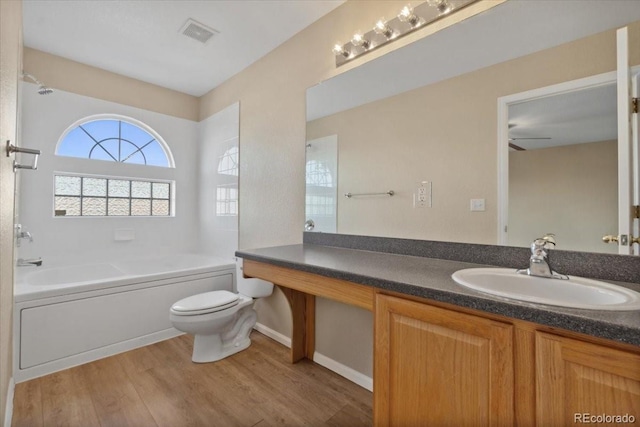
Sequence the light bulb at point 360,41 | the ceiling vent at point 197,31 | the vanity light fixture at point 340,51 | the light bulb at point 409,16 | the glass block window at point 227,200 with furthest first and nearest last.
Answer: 1. the glass block window at point 227,200
2. the ceiling vent at point 197,31
3. the vanity light fixture at point 340,51
4. the light bulb at point 360,41
5. the light bulb at point 409,16

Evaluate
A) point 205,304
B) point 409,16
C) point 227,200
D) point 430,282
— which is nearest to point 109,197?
point 227,200

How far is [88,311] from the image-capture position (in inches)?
81.5

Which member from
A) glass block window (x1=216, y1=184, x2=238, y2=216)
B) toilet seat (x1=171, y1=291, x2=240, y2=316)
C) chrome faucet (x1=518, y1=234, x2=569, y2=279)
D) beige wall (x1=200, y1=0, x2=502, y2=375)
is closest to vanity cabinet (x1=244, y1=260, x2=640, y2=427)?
chrome faucet (x1=518, y1=234, x2=569, y2=279)

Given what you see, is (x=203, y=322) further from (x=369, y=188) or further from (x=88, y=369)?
(x=369, y=188)

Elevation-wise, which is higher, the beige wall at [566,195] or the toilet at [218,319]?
the beige wall at [566,195]

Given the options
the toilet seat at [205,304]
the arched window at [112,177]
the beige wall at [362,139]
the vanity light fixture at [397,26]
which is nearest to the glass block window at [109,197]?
the arched window at [112,177]

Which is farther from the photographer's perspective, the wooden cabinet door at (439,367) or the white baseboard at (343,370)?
the white baseboard at (343,370)

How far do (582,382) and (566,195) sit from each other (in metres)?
0.73

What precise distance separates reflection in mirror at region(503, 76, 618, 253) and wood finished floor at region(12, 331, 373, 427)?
1282mm

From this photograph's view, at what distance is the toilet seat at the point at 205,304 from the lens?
1.93m

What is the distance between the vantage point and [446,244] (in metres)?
1.43

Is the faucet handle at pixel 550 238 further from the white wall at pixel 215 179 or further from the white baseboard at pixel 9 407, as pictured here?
the white wall at pixel 215 179

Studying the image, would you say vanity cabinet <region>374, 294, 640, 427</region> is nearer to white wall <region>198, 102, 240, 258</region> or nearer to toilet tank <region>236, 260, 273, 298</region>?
toilet tank <region>236, 260, 273, 298</region>

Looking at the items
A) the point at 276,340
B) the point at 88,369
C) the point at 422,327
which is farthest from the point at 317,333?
the point at 88,369
